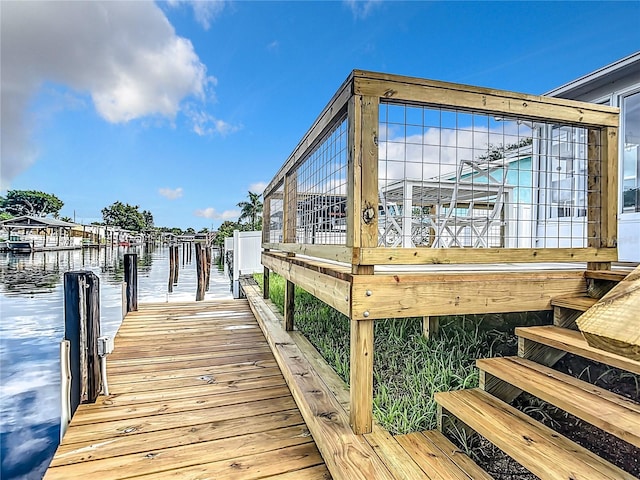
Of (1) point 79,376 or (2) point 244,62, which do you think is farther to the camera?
(2) point 244,62

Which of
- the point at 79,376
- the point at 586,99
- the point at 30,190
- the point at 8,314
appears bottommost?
the point at 8,314

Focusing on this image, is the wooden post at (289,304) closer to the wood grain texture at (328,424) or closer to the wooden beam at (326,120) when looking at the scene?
the wood grain texture at (328,424)

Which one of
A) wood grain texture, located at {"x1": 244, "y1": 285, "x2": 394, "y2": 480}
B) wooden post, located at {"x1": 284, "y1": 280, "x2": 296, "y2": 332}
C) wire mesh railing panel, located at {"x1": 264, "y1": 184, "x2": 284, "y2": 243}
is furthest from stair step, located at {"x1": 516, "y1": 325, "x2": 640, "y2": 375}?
wire mesh railing panel, located at {"x1": 264, "y1": 184, "x2": 284, "y2": 243}

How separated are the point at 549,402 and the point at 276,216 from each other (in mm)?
3638

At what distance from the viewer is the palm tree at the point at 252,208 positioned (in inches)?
1236

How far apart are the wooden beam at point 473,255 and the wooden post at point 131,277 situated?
343 cm

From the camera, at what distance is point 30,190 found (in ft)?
154

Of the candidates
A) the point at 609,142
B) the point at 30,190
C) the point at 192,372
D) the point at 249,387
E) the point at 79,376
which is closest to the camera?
the point at 609,142

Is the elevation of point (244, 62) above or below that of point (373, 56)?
above

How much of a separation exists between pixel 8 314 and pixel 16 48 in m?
11.8

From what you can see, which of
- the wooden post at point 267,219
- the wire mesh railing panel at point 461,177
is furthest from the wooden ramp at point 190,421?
the wooden post at point 267,219

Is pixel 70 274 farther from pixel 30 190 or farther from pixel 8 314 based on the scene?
pixel 30 190

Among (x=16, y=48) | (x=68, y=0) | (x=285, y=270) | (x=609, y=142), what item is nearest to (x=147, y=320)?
(x=285, y=270)

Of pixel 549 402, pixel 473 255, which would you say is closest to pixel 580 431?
pixel 549 402
